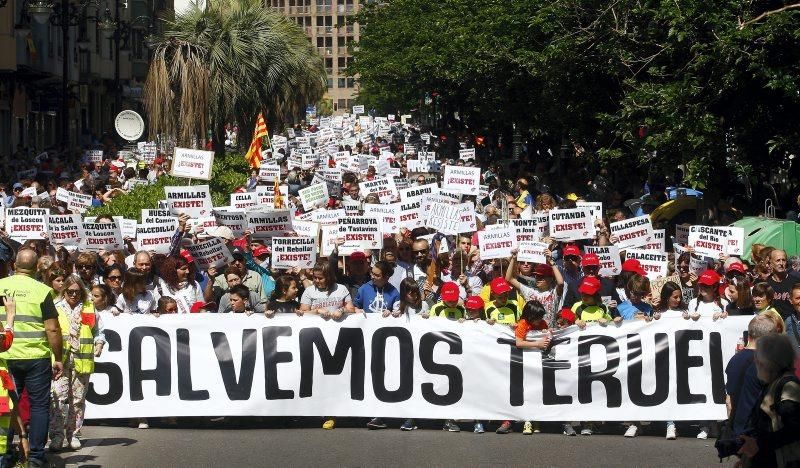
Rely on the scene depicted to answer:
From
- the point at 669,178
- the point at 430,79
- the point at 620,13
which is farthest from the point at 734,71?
the point at 430,79

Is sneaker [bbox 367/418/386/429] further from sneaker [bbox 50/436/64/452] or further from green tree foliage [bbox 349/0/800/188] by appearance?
green tree foliage [bbox 349/0/800/188]

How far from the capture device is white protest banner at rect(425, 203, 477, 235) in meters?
16.9

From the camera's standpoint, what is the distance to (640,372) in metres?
12.5

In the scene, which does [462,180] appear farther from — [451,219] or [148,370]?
[148,370]

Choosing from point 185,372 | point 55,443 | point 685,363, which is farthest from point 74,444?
point 685,363

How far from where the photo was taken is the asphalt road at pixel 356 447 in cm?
1120

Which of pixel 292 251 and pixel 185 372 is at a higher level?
pixel 292 251

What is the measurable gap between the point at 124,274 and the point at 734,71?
8.87 metres

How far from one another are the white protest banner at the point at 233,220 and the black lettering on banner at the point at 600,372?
5664 millimetres

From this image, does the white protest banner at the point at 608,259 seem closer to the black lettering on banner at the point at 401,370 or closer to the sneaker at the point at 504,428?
the sneaker at the point at 504,428

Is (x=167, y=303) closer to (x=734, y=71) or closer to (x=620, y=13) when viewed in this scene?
(x=734, y=71)

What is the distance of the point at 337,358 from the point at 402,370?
1.76ft

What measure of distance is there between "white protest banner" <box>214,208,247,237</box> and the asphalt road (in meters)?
4.29

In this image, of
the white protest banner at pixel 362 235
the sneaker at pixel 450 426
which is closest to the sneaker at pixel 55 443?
the sneaker at pixel 450 426
